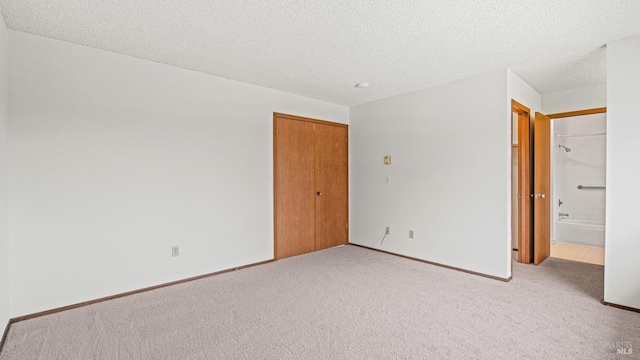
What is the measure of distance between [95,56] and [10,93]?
2.30 feet

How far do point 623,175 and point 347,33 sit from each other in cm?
264

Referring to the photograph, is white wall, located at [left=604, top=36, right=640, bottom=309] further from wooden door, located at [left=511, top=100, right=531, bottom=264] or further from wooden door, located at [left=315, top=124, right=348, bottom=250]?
wooden door, located at [left=315, top=124, right=348, bottom=250]

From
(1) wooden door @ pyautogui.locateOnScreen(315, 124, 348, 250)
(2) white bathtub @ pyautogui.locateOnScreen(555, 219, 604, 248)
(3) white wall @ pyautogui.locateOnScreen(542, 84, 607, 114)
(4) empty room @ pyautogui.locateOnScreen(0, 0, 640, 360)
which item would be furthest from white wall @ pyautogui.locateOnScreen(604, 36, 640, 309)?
(1) wooden door @ pyautogui.locateOnScreen(315, 124, 348, 250)

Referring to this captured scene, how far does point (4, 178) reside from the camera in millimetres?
2324

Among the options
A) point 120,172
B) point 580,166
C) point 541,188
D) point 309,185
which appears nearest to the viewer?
point 120,172

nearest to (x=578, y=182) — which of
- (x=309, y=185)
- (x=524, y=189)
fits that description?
(x=524, y=189)

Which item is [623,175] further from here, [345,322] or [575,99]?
[345,322]

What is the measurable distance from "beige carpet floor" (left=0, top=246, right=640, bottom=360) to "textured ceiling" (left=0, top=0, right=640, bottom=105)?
2.29m

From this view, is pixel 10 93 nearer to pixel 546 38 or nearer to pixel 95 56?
pixel 95 56

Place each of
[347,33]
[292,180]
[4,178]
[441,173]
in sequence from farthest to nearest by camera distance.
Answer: [292,180] → [441,173] → [347,33] → [4,178]

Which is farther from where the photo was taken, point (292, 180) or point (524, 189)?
point (292, 180)

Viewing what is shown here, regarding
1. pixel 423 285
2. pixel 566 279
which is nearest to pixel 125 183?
pixel 423 285

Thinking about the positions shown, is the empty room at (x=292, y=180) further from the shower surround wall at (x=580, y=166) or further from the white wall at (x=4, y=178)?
the shower surround wall at (x=580, y=166)

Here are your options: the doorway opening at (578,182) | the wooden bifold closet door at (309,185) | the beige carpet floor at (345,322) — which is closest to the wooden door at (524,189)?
the beige carpet floor at (345,322)
